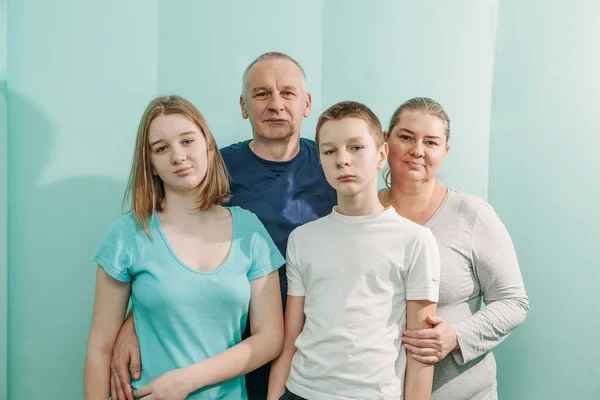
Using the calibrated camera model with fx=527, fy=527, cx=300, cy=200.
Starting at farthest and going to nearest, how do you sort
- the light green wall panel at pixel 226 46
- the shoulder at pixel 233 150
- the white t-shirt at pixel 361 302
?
the light green wall panel at pixel 226 46, the shoulder at pixel 233 150, the white t-shirt at pixel 361 302

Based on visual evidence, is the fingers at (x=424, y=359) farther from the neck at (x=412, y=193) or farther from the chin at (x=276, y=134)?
the chin at (x=276, y=134)

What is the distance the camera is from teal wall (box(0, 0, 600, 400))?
5.59ft

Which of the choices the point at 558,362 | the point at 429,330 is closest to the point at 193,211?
the point at 429,330

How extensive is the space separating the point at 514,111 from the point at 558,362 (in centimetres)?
92

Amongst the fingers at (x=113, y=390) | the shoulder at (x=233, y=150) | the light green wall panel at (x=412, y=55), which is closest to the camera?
the fingers at (x=113, y=390)

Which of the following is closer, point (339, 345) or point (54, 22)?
point (339, 345)

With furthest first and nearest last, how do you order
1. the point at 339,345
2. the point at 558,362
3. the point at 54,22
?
the point at 558,362, the point at 54,22, the point at 339,345

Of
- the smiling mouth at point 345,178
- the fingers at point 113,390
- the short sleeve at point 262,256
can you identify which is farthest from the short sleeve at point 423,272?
the fingers at point 113,390

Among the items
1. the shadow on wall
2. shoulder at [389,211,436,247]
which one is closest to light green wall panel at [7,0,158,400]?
the shadow on wall

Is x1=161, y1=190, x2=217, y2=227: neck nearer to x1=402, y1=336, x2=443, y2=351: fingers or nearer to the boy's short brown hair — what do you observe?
the boy's short brown hair

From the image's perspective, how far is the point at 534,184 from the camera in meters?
1.89

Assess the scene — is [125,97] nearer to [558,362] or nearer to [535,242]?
[535,242]

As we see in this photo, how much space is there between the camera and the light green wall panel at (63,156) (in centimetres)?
168

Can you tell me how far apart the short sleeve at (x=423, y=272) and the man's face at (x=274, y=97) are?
0.58 metres
